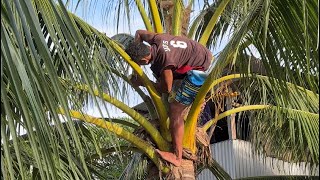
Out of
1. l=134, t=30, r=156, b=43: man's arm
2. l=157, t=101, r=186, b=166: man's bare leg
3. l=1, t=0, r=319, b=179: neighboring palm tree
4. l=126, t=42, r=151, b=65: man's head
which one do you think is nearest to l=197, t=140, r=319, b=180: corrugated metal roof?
l=1, t=0, r=319, b=179: neighboring palm tree

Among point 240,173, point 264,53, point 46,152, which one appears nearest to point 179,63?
point 264,53

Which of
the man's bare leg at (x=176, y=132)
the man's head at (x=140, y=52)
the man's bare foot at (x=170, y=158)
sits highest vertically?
the man's head at (x=140, y=52)

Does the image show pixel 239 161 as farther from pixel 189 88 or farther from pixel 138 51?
pixel 138 51

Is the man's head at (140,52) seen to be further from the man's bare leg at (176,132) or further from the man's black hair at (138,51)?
the man's bare leg at (176,132)

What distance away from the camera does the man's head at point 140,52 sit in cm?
464

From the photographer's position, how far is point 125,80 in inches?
205

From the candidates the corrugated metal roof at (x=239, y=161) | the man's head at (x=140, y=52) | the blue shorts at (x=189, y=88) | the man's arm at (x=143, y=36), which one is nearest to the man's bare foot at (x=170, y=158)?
the blue shorts at (x=189, y=88)

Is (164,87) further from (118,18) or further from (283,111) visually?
(283,111)

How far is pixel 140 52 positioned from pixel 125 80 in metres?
0.61

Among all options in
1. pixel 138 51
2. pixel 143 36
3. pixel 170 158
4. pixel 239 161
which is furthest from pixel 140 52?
pixel 239 161

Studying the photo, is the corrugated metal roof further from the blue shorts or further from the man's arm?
the man's arm

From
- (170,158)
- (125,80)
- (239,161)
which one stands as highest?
(239,161)

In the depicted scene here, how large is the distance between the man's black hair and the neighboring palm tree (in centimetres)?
17

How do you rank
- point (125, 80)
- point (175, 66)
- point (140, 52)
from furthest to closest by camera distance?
point (125, 80) < point (175, 66) < point (140, 52)
